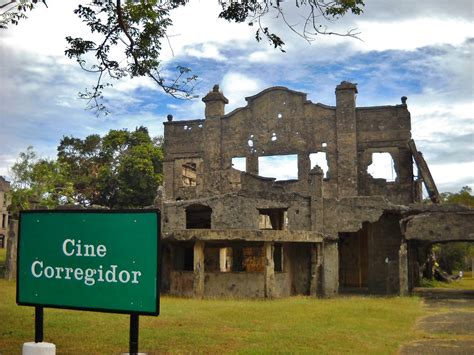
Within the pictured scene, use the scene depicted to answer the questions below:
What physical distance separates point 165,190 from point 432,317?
1916 cm

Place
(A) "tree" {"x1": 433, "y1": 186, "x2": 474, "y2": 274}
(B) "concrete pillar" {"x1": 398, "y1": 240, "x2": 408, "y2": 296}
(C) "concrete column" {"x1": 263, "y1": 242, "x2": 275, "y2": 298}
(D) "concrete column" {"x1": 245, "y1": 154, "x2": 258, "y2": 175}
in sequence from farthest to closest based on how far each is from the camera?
(A) "tree" {"x1": 433, "y1": 186, "x2": 474, "y2": 274}
(D) "concrete column" {"x1": 245, "y1": 154, "x2": 258, "y2": 175}
(B) "concrete pillar" {"x1": 398, "y1": 240, "x2": 408, "y2": 296}
(C) "concrete column" {"x1": 263, "y1": 242, "x2": 275, "y2": 298}

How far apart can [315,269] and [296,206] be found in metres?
2.76

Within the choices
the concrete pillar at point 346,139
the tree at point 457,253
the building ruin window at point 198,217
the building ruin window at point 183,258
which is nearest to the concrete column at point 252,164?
the concrete pillar at point 346,139

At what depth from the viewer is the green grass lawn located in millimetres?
9945

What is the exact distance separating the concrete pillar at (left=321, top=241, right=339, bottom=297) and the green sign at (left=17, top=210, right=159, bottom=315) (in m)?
18.3

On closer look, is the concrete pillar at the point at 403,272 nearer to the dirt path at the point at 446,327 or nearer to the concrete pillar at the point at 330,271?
the dirt path at the point at 446,327

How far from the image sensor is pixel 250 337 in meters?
11.2

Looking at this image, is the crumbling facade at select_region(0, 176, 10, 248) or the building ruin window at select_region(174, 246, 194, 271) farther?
the crumbling facade at select_region(0, 176, 10, 248)

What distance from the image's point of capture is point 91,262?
5.00m

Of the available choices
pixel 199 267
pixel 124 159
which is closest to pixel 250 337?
pixel 199 267

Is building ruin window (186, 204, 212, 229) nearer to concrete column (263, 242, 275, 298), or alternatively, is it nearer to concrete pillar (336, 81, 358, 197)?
concrete column (263, 242, 275, 298)

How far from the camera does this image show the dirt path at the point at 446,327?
10.2m

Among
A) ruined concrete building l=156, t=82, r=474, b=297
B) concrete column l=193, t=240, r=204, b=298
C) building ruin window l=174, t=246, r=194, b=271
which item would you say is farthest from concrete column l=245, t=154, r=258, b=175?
concrete column l=193, t=240, r=204, b=298

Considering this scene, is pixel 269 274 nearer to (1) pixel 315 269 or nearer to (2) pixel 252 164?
(1) pixel 315 269
